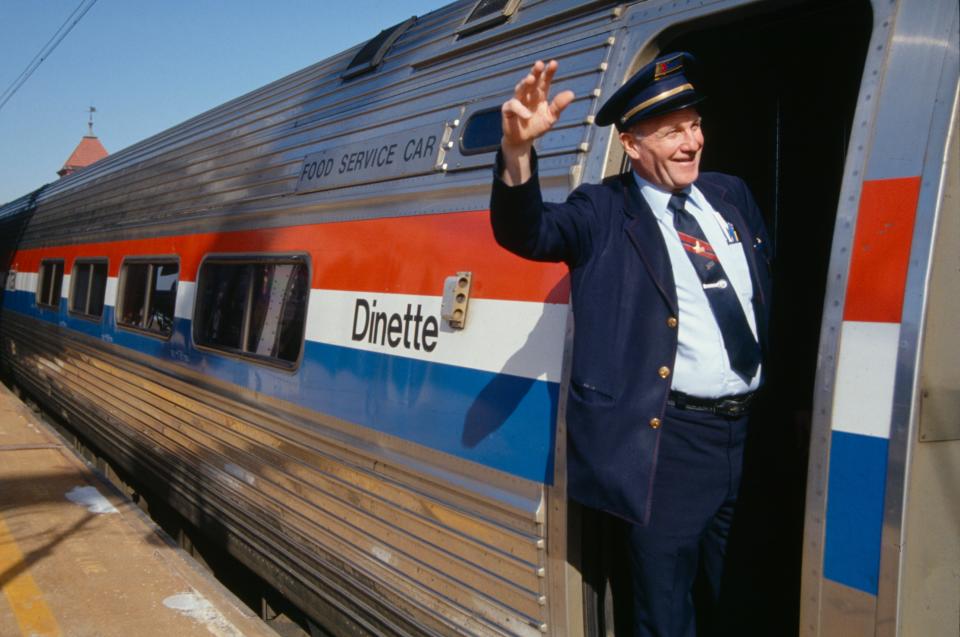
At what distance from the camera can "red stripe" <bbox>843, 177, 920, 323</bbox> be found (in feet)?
5.43

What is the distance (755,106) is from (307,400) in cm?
215

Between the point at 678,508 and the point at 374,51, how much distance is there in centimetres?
262

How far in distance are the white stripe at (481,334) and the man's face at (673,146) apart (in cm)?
47

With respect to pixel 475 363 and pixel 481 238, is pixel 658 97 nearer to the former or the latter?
pixel 481 238

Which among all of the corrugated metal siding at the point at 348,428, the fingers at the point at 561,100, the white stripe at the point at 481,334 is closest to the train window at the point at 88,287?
the corrugated metal siding at the point at 348,428

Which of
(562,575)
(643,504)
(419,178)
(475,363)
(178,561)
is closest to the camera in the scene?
(643,504)

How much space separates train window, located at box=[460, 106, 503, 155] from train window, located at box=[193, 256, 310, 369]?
112cm

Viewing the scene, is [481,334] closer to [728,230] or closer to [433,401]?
[433,401]

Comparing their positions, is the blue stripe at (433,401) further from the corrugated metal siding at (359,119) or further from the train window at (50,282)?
the train window at (50,282)

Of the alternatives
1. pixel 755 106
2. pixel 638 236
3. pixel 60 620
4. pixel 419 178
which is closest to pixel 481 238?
pixel 419 178

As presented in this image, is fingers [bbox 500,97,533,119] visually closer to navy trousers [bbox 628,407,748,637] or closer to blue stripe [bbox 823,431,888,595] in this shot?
navy trousers [bbox 628,407,748,637]

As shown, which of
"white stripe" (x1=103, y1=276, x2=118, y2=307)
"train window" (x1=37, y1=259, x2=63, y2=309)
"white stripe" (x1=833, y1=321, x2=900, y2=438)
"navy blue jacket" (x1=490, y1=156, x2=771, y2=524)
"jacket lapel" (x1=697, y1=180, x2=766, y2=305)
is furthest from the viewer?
"train window" (x1=37, y1=259, x2=63, y2=309)

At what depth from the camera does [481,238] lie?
264 cm

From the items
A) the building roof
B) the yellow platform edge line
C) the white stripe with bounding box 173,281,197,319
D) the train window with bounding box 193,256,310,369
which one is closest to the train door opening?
the train window with bounding box 193,256,310,369
